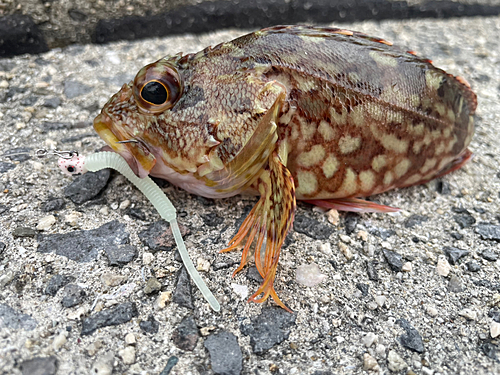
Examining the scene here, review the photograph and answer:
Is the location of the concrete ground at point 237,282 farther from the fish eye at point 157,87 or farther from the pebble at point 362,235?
the fish eye at point 157,87

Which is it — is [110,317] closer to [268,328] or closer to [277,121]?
[268,328]

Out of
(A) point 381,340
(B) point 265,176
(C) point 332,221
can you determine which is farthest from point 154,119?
(A) point 381,340

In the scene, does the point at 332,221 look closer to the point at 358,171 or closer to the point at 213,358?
the point at 358,171

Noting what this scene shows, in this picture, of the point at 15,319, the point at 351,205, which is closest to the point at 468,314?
the point at 351,205

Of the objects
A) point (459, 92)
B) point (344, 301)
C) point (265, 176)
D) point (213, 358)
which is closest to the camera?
point (213, 358)

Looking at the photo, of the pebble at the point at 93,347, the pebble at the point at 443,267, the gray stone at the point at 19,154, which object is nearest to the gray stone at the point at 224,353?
the pebble at the point at 93,347

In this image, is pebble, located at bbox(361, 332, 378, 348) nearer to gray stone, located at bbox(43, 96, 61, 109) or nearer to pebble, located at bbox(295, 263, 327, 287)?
pebble, located at bbox(295, 263, 327, 287)
